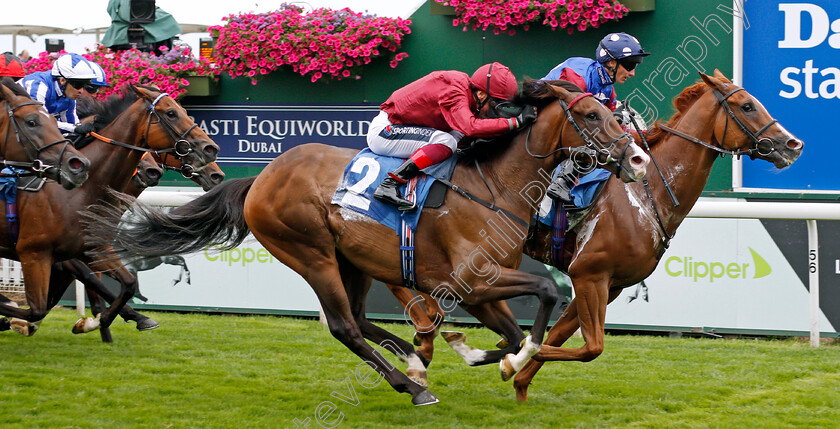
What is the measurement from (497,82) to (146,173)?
3115 millimetres

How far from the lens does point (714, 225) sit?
6812 mm

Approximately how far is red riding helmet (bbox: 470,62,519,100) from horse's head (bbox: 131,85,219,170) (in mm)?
2127

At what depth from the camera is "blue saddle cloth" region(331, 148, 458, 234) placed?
4656 millimetres

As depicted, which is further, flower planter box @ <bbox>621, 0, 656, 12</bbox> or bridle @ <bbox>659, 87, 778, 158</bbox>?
flower planter box @ <bbox>621, 0, 656, 12</bbox>

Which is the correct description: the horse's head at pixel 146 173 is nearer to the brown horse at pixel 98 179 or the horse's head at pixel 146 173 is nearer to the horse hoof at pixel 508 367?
the brown horse at pixel 98 179

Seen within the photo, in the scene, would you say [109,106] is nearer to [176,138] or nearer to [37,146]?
[176,138]

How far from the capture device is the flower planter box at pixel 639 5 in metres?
7.64

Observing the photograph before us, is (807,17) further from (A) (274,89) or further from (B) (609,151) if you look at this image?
(A) (274,89)

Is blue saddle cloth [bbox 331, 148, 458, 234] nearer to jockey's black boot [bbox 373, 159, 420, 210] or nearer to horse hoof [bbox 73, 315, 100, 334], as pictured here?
jockey's black boot [bbox 373, 159, 420, 210]

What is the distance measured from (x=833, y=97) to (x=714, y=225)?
1722 mm

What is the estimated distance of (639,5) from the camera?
766cm

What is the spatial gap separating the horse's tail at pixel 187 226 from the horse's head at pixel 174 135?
81cm

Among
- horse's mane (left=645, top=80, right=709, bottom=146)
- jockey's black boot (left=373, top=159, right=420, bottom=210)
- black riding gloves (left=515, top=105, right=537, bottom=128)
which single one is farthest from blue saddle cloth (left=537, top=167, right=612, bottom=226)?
jockey's black boot (left=373, top=159, right=420, bottom=210)

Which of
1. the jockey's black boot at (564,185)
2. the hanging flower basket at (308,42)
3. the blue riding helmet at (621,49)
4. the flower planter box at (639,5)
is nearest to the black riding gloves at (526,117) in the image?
the jockey's black boot at (564,185)
